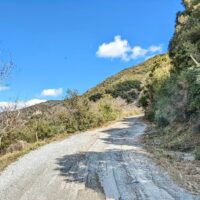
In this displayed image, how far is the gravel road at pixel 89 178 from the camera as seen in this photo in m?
11.1

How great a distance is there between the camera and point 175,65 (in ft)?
102

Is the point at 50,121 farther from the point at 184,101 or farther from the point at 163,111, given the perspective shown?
the point at 184,101

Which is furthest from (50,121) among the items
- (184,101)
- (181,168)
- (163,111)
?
(181,168)

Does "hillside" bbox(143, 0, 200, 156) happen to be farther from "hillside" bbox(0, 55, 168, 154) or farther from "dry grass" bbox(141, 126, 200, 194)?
"hillside" bbox(0, 55, 168, 154)

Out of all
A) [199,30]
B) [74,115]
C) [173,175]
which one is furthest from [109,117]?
[173,175]

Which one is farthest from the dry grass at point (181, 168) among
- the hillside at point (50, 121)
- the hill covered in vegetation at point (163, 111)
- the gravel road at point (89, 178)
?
the hillside at point (50, 121)

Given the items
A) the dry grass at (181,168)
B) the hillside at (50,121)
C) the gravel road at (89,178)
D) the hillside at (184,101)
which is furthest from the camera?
the hillside at (50,121)

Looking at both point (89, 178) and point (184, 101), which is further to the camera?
point (184, 101)

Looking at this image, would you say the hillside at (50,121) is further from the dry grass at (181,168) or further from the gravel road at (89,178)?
the dry grass at (181,168)

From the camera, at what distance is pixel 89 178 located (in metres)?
13.4

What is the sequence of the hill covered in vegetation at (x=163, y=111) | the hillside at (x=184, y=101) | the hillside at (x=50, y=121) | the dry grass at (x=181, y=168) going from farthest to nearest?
the hillside at (x=50, y=121) < the hill covered in vegetation at (x=163, y=111) < the hillside at (x=184, y=101) < the dry grass at (x=181, y=168)

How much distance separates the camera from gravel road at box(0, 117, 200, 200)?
11.1 metres

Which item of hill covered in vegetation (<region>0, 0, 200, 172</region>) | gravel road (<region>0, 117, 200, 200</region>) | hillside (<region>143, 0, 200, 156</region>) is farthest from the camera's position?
hill covered in vegetation (<region>0, 0, 200, 172</region>)

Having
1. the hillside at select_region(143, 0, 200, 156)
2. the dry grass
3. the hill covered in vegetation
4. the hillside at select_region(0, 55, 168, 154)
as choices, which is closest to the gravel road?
the dry grass
